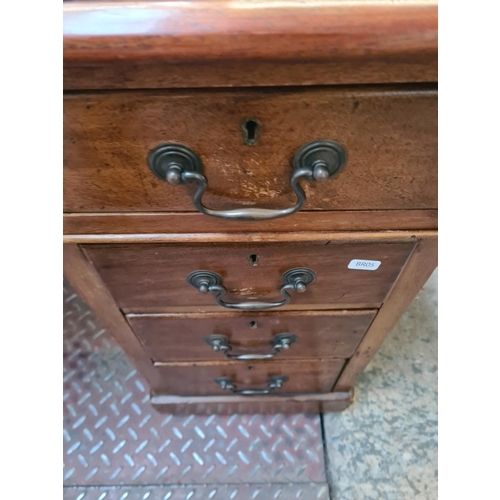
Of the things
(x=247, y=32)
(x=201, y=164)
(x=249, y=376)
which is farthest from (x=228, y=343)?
(x=247, y=32)

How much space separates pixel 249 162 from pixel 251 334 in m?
0.37

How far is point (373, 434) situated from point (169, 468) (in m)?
0.46

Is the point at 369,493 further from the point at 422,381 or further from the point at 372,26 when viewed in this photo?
the point at 372,26

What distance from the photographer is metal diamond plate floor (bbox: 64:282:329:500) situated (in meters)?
0.94

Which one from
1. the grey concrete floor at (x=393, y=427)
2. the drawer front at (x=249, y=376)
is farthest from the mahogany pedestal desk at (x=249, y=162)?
the grey concrete floor at (x=393, y=427)

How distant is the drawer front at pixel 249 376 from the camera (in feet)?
2.58

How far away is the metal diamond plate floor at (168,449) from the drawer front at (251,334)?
35 cm

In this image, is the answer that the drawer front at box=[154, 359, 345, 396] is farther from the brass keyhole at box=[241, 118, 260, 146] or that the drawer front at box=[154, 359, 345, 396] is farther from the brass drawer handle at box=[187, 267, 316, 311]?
the brass keyhole at box=[241, 118, 260, 146]

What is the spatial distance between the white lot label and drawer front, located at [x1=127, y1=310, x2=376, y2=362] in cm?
12

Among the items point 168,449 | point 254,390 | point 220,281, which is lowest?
point 168,449

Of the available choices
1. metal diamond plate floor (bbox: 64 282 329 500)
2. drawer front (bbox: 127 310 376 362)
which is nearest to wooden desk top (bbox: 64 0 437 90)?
drawer front (bbox: 127 310 376 362)

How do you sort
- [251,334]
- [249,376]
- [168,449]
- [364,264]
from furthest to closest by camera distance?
[168,449] < [249,376] < [251,334] < [364,264]

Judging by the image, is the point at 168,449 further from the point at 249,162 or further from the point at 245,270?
the point at 249,162

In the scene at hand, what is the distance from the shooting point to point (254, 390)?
91 centimetres
